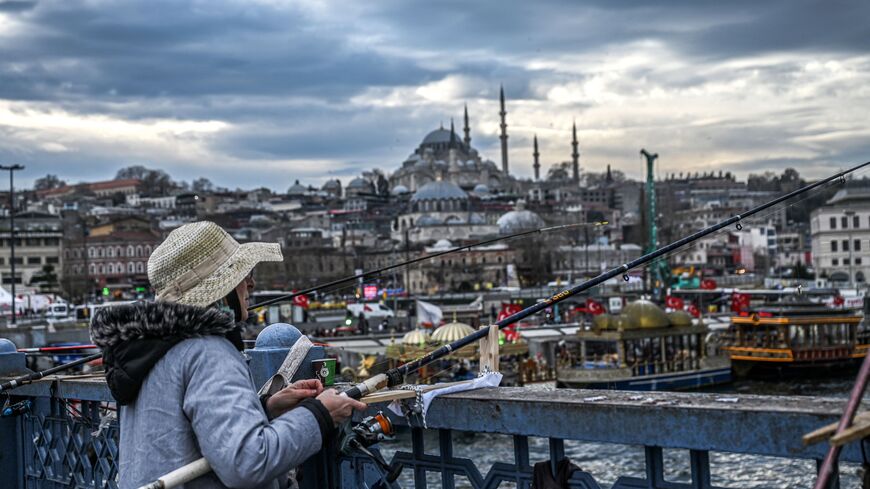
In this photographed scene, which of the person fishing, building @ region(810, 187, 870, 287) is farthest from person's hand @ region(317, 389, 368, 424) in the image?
building @ region(810, 187, 870, 287)

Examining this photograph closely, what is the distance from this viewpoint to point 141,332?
2.51m

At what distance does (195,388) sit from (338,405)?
0.37m

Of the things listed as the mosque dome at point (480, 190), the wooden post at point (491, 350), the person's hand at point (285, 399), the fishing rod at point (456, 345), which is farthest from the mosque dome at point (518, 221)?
the person's hand at point (285, 399)

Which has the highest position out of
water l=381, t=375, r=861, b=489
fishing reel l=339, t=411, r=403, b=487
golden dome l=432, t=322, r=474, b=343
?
fishing reel l=339, t=411, r=403, b=487

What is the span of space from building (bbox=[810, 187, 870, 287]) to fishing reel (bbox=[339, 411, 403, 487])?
63277 mm

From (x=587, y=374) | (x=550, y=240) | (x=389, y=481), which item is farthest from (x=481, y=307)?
(x=389, y=481)

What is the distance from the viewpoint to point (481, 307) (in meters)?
50.7

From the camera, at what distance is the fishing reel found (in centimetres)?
283

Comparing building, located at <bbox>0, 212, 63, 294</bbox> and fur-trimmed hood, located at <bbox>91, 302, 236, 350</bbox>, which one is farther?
building, located at <bbox>0, 212, 63, 294</bbox>

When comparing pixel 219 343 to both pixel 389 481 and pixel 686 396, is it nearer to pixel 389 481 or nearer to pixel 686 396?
pixel 389 481

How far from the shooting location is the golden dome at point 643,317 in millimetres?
27297

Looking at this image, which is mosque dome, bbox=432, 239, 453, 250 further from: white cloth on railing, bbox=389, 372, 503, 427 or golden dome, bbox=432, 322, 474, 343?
white cloth on railing, bbox=389, 372, 503, 427

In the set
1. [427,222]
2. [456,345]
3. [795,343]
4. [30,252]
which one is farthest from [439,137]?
[456,345]

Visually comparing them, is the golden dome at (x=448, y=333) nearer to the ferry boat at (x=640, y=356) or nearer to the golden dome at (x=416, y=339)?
the golden dome at (x=416, y=339)
